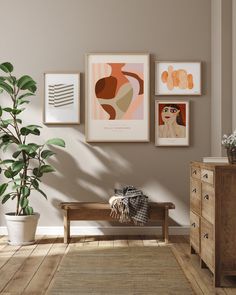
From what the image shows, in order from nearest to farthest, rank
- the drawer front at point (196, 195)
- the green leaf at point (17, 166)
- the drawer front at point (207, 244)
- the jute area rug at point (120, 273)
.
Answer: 1. the jute area rug at point (120, 273)
2. the drawer front at point (207, 244)
3. the drawer front at point (196, 195)
4. the green leaf at point (17, 166)

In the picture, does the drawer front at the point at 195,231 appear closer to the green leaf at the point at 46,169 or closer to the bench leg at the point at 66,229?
the bench leg at the point at 66,229

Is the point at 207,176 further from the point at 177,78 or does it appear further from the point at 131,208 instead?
the point at 177,78

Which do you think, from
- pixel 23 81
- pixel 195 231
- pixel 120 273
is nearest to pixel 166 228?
pixel 195 231

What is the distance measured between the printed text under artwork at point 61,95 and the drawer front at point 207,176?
1.99 m

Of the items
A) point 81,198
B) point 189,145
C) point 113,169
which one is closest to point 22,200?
point 81,198

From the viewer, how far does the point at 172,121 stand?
487 cm

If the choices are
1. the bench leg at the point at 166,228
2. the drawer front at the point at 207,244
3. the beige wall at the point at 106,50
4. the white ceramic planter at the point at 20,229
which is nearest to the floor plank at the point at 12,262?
the white ceramic planter at the point at 20,229

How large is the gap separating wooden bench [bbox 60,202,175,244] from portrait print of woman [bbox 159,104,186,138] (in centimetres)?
82

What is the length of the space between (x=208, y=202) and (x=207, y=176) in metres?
0.18

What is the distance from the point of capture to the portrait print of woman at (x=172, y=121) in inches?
191

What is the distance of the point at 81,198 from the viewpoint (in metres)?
4.87

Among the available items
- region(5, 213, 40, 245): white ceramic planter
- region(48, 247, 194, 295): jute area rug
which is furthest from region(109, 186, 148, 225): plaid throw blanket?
region(5, 213, 40, 245): white ceramic planter

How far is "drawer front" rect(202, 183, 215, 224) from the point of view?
3054 millimetres

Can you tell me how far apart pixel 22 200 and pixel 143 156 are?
4.50 feet
